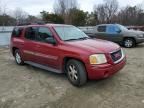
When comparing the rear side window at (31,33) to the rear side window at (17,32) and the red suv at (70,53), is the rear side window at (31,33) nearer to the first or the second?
the red suv at (70,53)

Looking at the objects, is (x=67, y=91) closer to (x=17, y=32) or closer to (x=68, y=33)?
(x=68, y=33)

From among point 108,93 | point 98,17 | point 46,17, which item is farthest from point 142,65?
point 98,17

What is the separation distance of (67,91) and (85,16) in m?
33.3

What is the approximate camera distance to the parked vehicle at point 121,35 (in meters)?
11.9

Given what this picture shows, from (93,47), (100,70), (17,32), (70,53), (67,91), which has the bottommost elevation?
(67,91)

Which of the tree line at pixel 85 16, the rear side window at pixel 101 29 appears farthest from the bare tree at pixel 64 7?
the rear side window at pixel 101 29

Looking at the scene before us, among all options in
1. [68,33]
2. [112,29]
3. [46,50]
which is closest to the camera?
[46,50]

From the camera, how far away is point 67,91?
489 cm

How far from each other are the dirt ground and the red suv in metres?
0.35

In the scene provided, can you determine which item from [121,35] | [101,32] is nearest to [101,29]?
[101,32]

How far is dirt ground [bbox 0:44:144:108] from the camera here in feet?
13.8

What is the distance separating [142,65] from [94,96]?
10.5 ft

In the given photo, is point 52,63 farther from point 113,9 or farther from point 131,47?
point 113,9

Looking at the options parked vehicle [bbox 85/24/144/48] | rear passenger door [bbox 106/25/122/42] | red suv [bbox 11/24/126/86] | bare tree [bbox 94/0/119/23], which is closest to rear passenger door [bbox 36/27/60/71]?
red suv [bbox 11/24/126/86]
